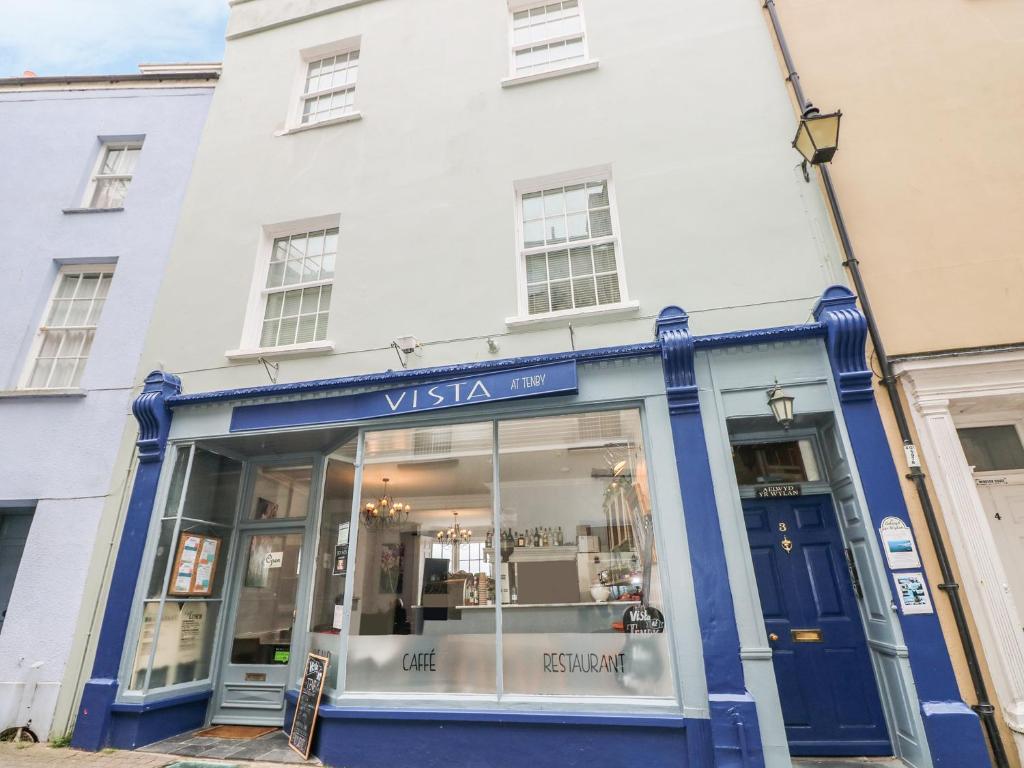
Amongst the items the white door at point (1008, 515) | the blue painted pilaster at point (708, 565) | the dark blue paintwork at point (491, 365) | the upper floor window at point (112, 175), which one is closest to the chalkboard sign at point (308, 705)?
the dark blue paintwork at point (491, 365)

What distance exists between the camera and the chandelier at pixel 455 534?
20.1 feet

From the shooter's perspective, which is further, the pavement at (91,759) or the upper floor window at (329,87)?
the upper floor window at (329,87)

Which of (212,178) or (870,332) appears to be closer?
(870,332)

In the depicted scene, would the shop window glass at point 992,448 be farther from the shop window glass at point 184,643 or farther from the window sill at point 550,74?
the shop window glass at point 184,643

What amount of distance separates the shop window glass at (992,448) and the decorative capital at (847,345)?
1334 millimetres

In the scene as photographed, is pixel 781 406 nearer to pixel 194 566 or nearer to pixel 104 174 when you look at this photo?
pixel 194 566

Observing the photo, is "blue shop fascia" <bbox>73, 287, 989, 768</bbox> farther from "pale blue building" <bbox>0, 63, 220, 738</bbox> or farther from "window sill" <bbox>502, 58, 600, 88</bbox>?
"window sill" <bbox>502, 58, 600, 88</bbox>

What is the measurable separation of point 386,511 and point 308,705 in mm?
2152

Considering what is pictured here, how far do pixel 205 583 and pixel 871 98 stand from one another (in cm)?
1057

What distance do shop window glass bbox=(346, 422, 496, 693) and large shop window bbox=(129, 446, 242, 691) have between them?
2.46 m

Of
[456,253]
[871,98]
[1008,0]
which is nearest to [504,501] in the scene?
[456,253]

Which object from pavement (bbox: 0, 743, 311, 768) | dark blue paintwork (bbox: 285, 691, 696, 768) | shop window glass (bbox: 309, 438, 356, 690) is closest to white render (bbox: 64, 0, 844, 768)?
pavement (bbox: 0, 743, 311, 768)

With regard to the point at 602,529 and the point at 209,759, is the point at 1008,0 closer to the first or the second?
the point at 602,529

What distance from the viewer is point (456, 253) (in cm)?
720
